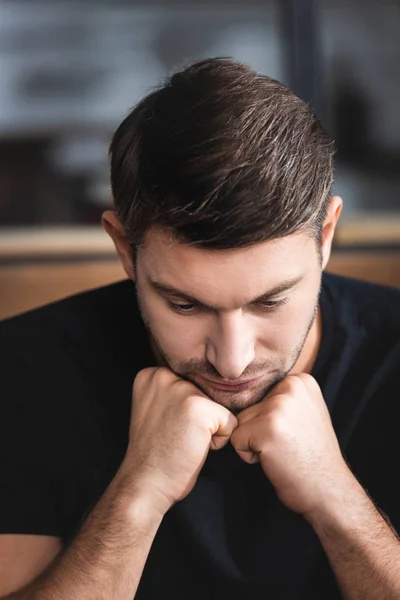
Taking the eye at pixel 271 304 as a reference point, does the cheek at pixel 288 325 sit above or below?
below

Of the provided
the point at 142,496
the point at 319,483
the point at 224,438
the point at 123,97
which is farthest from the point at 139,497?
the point at 123,97

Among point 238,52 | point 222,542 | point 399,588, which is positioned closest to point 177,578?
point 222,542

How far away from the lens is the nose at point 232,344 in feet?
4.02

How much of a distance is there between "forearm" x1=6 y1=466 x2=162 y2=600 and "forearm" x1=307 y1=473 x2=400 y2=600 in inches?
9.8

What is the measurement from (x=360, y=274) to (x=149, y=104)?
218 cm

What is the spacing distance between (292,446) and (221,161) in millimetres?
425

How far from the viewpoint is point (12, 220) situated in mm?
3482

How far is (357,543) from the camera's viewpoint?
1276 millimetres

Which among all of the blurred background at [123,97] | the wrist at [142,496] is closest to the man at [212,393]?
the wrist at [142,496]

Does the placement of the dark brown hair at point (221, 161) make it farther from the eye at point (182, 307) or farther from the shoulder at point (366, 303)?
the shoulder at point (366, 303)

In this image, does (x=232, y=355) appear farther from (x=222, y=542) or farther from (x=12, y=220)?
(x=12, y=220)

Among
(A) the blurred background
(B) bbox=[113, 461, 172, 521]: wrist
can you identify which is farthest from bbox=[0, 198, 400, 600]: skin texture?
(A) the blurred background

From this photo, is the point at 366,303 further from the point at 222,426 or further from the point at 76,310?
the point at 76,310

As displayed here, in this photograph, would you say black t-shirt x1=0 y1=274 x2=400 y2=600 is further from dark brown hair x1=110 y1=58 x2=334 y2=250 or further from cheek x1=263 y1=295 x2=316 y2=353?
dark brown hair x1=110 y1=58 x2=334 y2=250
